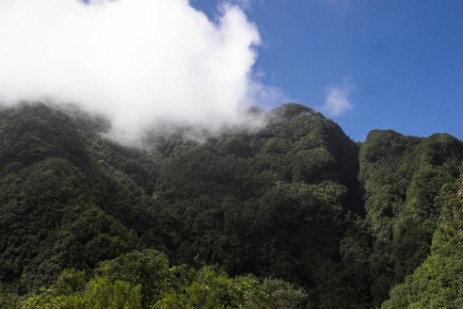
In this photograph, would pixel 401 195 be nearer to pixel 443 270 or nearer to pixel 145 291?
pixel 443 270

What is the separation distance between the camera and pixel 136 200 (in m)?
120

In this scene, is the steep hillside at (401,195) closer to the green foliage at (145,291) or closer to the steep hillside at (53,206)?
the steep hillside at (53,206)

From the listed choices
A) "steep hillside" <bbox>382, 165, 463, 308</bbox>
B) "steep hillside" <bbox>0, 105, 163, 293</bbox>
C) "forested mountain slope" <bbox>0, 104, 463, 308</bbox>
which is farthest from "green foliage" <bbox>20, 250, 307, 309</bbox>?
"steep hillside" <bbox>382, 165, 463, 308</bbox>

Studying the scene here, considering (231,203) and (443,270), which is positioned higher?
(231,203)

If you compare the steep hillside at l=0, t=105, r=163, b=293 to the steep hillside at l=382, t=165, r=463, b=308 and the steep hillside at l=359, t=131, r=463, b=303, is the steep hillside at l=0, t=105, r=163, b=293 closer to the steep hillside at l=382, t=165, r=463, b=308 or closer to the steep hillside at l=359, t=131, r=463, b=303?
the steep hillside at l=382, t=165, r=463, b=308

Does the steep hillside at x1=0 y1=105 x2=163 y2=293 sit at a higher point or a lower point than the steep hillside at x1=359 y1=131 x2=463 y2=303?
lower

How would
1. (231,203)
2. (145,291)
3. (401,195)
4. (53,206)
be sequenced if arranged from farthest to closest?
(401,195), (231,203), (53,206), (145,291)

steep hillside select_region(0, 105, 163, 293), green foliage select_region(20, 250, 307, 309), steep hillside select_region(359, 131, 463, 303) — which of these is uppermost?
steep hillside select_region(359, 131, 463, 303)

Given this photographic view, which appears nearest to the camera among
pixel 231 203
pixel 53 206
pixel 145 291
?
pixel 145 291

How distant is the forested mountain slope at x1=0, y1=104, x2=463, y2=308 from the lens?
294ft

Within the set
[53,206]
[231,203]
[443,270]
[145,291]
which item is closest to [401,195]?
[231,203]

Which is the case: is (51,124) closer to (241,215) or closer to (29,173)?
(29,173)

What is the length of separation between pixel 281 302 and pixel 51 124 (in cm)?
7735

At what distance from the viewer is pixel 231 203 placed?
138 m
